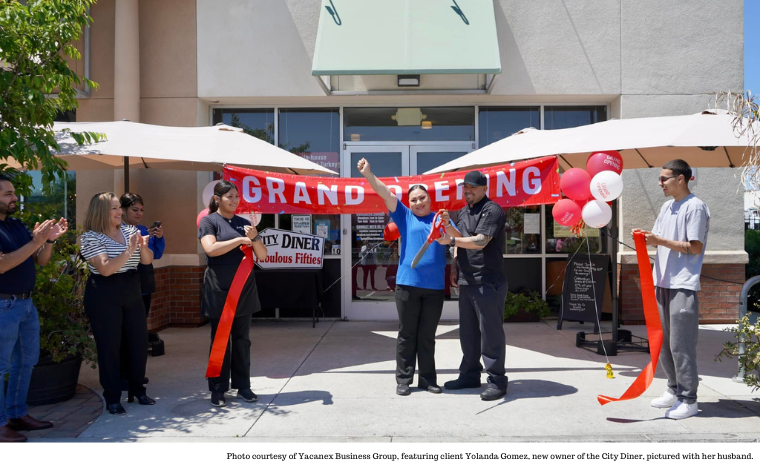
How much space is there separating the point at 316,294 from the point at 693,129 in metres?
5.62

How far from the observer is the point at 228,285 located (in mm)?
5141

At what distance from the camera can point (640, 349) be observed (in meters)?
7.18

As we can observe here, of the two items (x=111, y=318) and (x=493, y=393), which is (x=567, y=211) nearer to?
(x=493, y=393)

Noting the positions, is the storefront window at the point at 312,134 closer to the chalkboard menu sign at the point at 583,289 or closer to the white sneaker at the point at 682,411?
the chalkboard menu sign at the point at 583,289

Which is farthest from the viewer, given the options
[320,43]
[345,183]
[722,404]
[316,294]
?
[316,294]

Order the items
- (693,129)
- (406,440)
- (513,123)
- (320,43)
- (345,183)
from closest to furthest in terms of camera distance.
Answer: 1. (406,440)
2. (693,129)
3. (345,183)
4. (320,43)
5. (513,123)

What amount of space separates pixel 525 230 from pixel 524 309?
1.31 meters

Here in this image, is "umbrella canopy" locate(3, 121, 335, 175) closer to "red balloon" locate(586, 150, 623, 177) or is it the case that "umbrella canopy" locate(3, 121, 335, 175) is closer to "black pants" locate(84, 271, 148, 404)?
"black pants" locate(84, 271, 148, 404)

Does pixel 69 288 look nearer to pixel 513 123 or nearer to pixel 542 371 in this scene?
pixel 542 371

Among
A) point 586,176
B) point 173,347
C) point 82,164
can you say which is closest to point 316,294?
point 173,347

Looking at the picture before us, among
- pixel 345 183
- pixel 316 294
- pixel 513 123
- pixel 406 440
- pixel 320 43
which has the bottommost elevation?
pixel 406 440

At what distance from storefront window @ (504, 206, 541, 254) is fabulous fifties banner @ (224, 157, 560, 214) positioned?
287 cm

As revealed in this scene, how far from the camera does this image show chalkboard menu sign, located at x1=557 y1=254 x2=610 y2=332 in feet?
27.4

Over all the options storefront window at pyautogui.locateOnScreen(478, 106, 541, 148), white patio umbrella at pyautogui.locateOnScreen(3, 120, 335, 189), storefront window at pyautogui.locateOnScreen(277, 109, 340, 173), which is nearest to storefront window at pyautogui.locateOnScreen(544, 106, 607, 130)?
storefront window at pyautogui.locateOnScreen(478, 106, 541, 148)
